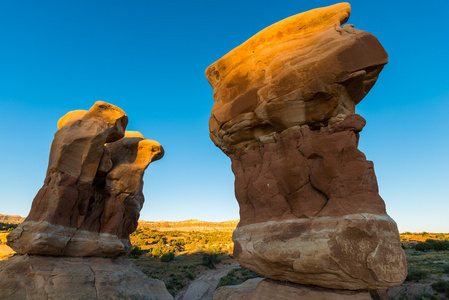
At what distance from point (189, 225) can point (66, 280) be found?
85.5m

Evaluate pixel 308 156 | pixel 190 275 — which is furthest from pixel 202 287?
pixel 308 156

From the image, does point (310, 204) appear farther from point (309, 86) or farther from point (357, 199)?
point (309, 86)

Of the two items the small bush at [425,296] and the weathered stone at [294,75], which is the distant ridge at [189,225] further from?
the weathered stone at [294,75]

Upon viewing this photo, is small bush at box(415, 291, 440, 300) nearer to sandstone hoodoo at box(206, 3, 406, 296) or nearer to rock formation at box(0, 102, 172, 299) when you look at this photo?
sandstone hoodoo at box(206, 3, 406, 296)

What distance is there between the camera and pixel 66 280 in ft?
32.9

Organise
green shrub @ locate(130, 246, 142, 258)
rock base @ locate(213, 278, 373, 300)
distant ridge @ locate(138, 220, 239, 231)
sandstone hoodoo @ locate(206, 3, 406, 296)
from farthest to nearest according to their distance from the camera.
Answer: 1. distant ridge @ locate(138, 220, 239, 231)
2. green shrub @ locate(130, 246, 142, 258)
3. rock base @ locate(213, 278, 373, 300)
4. sandstone hoodoo @ locate(206, 3, 406, 296)

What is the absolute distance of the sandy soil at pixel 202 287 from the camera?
19.8m

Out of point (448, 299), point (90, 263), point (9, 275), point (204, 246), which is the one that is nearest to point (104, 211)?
point (90, 263)

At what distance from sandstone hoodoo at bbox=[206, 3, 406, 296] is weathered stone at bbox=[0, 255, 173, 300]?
23.2 feet

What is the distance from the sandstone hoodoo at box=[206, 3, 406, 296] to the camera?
5312mm

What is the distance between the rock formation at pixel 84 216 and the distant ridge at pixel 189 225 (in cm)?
7378

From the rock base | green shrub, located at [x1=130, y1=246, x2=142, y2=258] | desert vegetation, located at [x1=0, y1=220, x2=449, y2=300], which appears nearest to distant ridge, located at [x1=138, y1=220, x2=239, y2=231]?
desert vegetation, located at [x1=0, y1=220, x2=449, y2=300]

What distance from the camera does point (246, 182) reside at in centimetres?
818

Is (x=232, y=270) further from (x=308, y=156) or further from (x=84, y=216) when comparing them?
(x=308, y=156)
